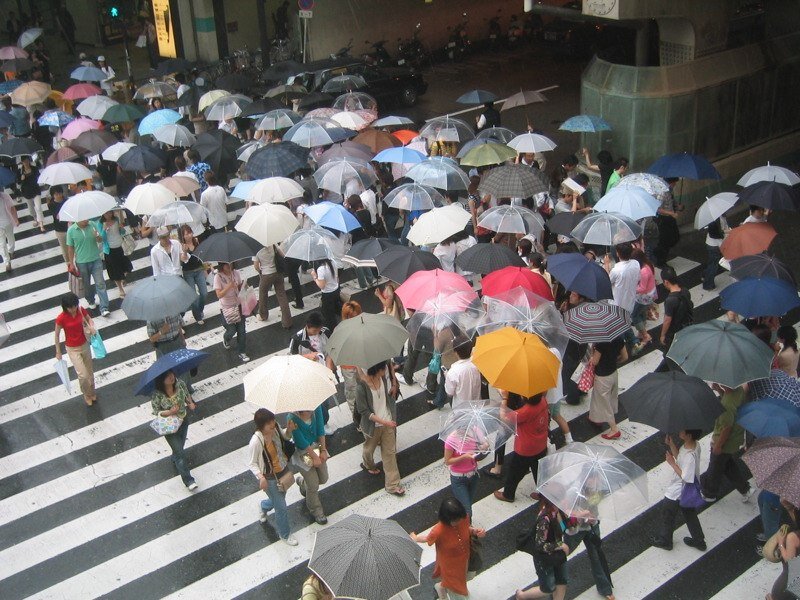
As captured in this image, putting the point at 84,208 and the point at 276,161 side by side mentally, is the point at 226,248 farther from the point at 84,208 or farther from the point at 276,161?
the point at 276,161

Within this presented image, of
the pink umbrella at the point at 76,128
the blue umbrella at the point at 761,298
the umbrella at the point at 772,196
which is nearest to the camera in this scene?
the blue umbrella at the point at 761,298

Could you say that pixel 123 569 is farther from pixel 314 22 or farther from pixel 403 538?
pixel 314 22

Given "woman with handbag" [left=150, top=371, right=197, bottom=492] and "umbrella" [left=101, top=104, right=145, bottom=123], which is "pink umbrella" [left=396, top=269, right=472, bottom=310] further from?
"umbrella" [left=101, top=104, right=145, bottom=123]

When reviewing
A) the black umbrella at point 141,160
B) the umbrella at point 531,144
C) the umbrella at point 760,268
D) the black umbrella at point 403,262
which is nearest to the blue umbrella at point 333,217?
the black umbrella at point 403,262

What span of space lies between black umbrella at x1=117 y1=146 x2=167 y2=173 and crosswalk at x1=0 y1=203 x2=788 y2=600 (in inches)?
141

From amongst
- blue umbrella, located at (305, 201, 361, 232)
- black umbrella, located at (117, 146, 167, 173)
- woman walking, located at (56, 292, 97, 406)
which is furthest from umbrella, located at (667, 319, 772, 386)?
black umbrella, located at (117, 146, 167, 173)

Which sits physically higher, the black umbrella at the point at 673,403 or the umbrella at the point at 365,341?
the umbrella at the point at 365,341

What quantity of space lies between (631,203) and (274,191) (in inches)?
201

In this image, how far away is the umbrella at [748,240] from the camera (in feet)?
37.3

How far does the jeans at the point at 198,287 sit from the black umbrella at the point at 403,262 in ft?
11.3

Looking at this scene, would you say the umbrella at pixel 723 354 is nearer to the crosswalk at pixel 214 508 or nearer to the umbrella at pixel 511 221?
the crosswalk at pixel 214 508

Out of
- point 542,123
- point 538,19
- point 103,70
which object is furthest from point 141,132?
point 538,19

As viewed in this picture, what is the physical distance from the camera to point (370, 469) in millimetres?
9984

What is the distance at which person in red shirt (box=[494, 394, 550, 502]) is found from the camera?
8578mm
